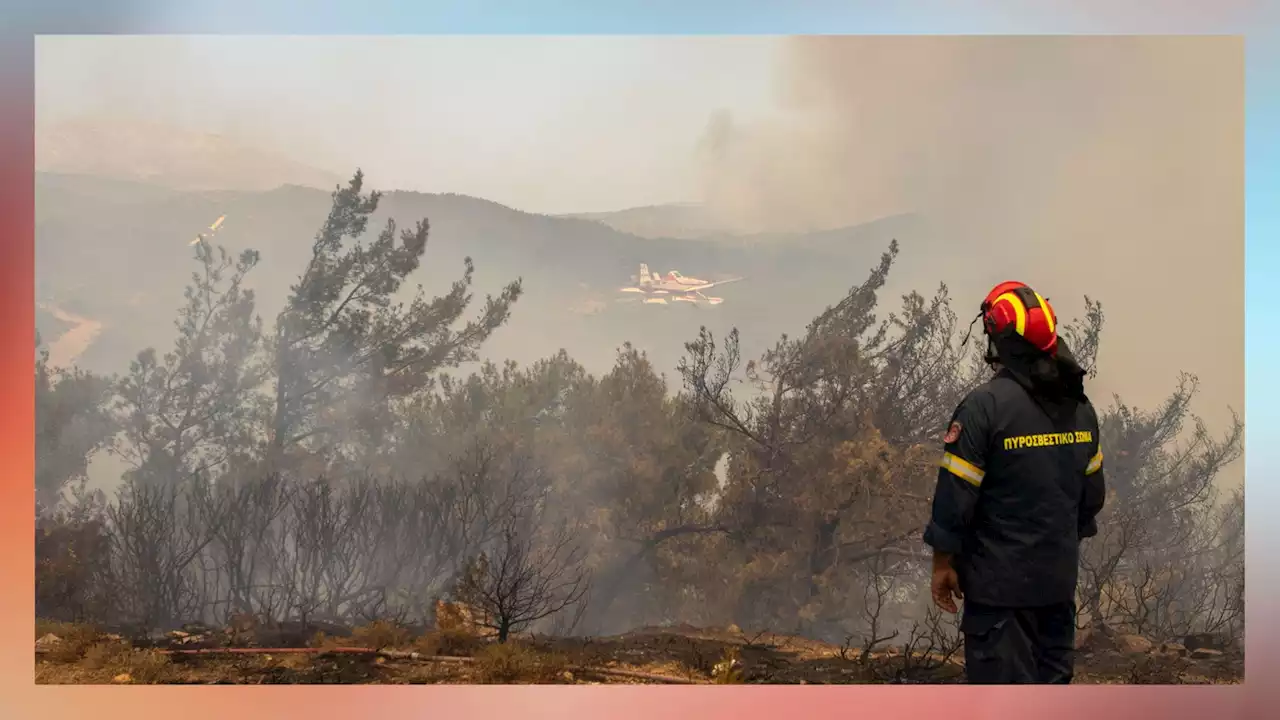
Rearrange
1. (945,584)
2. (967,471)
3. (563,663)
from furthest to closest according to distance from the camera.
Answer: (563,663), (945,584), (967,471)

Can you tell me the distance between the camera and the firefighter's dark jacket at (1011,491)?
7.84 feet

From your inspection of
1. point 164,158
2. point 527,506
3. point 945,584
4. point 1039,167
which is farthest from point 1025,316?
point 164,158

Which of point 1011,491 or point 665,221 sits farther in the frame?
point 665,221

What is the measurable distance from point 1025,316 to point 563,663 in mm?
1971

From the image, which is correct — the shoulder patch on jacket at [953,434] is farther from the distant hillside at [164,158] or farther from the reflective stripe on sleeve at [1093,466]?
the distant hillside at [164,158]

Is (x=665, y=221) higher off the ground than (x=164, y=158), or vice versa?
(x=164, y=158)

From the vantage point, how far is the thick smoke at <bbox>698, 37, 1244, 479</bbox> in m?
3.07

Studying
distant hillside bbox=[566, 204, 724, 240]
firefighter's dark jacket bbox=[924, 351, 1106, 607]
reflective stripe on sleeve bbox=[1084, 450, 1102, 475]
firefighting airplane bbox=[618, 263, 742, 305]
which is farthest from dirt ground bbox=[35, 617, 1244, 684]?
distant hillside bbox=[566, 204, 724, 240]

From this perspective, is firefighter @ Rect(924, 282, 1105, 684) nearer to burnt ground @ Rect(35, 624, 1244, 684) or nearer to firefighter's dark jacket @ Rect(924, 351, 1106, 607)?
firefighter's dark jacket @ Rect(924, 351, 1106, 607)

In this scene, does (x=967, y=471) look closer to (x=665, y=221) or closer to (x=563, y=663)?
(x=665, y=221)

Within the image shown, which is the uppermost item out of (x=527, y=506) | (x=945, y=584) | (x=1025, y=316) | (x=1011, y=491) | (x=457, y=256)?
(x=457, y=256)

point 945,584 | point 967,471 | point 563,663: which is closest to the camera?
point 967,471

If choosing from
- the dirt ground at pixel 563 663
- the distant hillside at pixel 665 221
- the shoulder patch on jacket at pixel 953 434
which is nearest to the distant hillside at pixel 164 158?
the distant hillside at pixel 665 221

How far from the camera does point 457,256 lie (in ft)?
10.4
